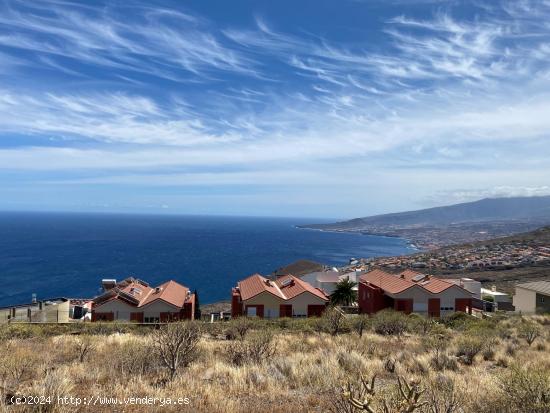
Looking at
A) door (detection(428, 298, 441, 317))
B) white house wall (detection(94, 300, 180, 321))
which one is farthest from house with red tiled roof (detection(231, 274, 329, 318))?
door (detection(428, 298, 441, 317))

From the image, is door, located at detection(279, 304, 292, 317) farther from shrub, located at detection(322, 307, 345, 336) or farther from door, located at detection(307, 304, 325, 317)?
shrub, located at detection(322, 307, 345, 336)

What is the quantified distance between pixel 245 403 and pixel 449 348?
33.0ft

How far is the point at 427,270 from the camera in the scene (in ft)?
329

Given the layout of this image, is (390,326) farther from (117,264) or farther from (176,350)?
(117,264)

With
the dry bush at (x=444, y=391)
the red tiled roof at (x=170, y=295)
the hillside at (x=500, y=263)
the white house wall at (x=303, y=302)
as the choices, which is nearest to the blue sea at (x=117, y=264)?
the red tiled roof at (x=170, y=295)

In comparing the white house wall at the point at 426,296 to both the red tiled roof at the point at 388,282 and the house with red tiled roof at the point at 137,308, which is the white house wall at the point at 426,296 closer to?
the red tiled roof at the point at 388,282

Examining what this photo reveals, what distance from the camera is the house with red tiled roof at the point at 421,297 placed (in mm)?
40562

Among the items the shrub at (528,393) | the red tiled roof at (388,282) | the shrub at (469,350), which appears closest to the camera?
the shrub at (528,393)

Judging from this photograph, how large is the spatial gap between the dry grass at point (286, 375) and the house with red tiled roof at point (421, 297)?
2292cm

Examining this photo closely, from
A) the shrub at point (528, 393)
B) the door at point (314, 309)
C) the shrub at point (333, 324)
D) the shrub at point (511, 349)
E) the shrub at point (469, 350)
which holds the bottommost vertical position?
the door at point (314, 309)

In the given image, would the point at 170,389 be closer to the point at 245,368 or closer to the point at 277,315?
the point at 245,368

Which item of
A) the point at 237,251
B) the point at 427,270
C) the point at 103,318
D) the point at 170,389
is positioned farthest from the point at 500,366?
the point at 237,251

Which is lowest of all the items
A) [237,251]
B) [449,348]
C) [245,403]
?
[237,251]

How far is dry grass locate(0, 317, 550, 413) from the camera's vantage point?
789 cm
